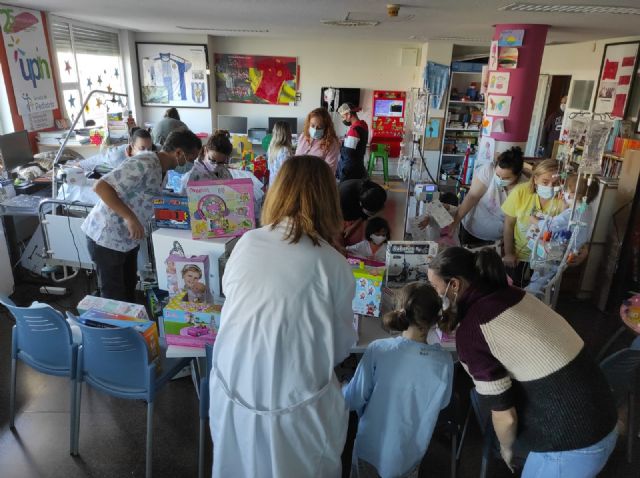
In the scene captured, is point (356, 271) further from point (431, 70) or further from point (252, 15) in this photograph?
point (431, 70)

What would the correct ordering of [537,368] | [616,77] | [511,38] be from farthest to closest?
[616,77], [511,38], [537,368]

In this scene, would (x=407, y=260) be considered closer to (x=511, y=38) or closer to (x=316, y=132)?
(x=316, y=132)

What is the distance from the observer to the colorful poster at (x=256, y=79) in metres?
8.07

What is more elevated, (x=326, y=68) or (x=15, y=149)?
(x=326, y=68)

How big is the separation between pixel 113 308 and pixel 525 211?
2357 mm

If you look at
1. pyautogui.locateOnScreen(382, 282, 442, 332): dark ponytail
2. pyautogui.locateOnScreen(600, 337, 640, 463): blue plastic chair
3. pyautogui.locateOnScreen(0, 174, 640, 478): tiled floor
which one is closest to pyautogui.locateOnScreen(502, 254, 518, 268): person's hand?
pyautogui.locateOnScreen(0, 174, 640, 478): tiled floor

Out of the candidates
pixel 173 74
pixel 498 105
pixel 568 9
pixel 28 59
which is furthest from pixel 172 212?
pixel 173 74

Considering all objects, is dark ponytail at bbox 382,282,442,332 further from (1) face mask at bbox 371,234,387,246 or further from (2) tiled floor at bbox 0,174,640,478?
(2) tiled floor at bbox 0,174,640,478

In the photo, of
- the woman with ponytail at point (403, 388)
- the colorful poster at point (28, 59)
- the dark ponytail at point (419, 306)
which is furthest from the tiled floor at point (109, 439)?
the colorful poster at point (28, 59)

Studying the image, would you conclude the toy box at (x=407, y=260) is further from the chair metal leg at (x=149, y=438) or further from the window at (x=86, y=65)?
the window at (x=86, y=65)

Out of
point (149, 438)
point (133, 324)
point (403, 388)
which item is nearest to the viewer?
point (403, 388)

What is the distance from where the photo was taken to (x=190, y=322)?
6.71 ft

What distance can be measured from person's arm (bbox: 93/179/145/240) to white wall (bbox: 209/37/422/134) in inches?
244

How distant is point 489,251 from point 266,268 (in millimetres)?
728
